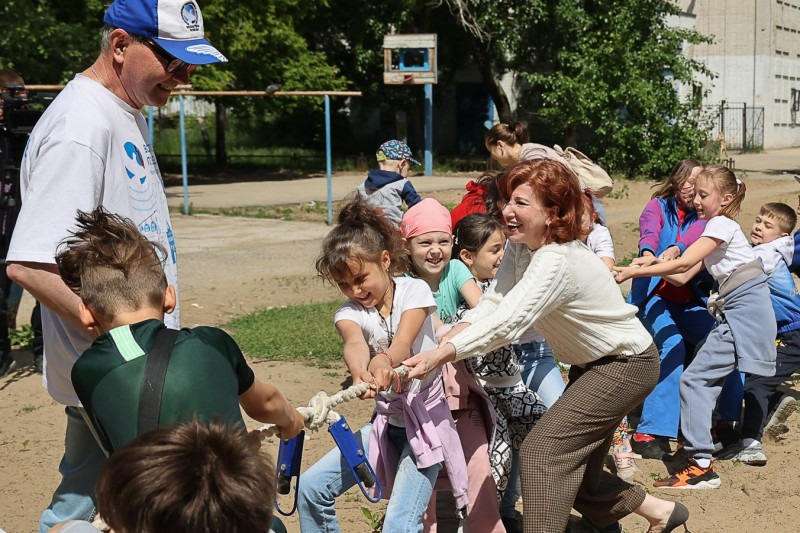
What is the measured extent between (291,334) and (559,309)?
4.62 meters

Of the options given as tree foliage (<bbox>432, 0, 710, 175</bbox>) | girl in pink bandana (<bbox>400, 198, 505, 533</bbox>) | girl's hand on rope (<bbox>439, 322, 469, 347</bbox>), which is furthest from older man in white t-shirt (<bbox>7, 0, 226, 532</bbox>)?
tree foliage (<bbox>432, 0, 710, 175</bbox>)

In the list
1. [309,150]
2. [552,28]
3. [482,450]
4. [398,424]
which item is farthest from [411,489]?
[309,150]

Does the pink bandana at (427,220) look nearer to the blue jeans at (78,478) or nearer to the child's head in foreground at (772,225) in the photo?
the blue jeans at (78,478)

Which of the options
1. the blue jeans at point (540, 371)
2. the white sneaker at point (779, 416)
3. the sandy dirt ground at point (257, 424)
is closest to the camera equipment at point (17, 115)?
the sandy dirt ground at point (257, 424)

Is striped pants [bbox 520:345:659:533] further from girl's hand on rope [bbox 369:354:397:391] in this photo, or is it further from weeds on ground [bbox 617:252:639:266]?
weeds on ground [bbox 617:252:639:266]

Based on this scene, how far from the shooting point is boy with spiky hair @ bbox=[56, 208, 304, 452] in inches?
86.0

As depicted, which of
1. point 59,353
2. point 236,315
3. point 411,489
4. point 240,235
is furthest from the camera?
point 240,235

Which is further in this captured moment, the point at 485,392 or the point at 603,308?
the point at 485,392

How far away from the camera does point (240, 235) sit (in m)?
14.4

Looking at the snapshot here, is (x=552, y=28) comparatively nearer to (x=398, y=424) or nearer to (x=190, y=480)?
(x=398, y=424)

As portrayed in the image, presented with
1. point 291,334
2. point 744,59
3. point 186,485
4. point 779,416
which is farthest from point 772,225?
point 744,59

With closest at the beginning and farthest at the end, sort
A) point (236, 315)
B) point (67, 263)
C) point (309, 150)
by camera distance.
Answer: point (67, 263) < point (236, 315) < point (309, 150)

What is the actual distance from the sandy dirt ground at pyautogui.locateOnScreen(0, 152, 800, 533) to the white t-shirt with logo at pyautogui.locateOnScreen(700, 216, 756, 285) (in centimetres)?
113

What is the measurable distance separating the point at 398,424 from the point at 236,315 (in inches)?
219
